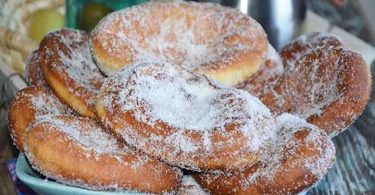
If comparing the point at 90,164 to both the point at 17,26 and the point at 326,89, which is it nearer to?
the point at 326,89

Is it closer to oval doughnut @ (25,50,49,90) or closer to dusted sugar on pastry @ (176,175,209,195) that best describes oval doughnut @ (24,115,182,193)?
dusted sugar on pastry @ (176,175,209,195)

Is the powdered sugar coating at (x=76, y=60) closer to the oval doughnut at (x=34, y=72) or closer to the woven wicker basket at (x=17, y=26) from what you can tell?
the oval doughnut at (x=34, y=72)

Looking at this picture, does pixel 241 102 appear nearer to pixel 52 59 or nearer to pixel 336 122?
pixel 336 122

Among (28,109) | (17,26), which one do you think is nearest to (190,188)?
(28,109)

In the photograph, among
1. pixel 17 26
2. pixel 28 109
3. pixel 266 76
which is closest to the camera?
pixel 28 109

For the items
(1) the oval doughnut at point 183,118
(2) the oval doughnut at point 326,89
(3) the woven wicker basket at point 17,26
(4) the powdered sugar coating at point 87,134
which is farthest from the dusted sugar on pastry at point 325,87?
(3) the woven wicker basket at point 17,26

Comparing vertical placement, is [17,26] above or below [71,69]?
below

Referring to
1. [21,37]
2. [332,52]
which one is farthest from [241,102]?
[21,37]
